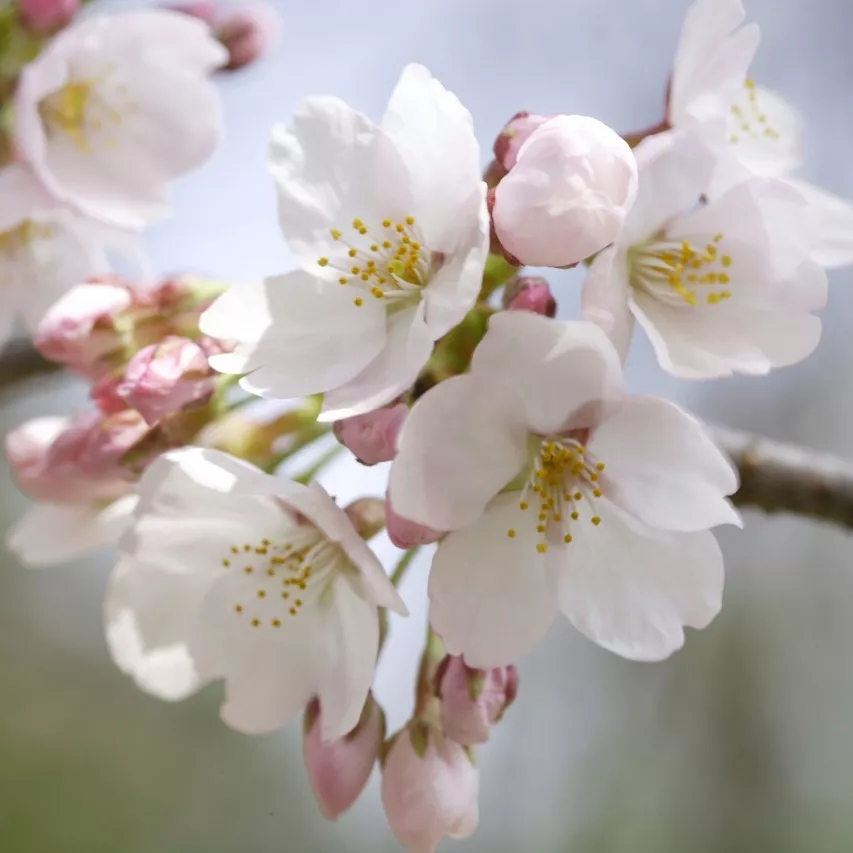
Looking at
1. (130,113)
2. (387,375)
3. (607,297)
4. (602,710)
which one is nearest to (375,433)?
(387,375)

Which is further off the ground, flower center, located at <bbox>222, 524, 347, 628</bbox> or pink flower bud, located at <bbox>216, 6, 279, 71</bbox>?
pink flower bud, located at <bbox>216, 6, 279, 71</bbox>

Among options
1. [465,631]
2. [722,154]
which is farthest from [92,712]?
[722,154]

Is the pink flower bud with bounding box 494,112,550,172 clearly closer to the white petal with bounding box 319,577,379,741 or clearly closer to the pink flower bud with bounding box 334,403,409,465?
the pink flower bud with bounding box 334,403,409,465

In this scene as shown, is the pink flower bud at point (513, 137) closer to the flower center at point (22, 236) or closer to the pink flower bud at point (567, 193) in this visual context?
the pink flower bud at point (567, 193)

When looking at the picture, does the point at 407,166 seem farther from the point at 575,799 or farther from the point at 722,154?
the point at 575,799

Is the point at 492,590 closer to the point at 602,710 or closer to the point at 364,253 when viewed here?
the point at 364,253

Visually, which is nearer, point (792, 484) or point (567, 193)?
point (567, 193)

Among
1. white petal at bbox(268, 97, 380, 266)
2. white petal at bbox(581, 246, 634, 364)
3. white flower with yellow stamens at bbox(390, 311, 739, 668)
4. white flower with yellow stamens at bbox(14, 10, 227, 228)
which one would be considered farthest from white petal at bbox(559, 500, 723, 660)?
white flower with yellow stamens at bbox(14, 10, 227, 228)
